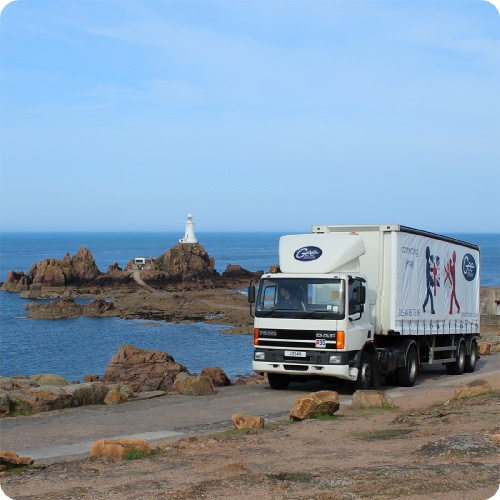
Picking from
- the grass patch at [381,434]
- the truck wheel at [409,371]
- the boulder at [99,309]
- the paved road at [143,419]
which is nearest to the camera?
the grass patch at [381,434]

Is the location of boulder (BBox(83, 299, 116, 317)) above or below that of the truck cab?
below

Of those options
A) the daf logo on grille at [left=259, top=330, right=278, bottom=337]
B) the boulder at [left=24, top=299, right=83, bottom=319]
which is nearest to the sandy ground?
the daf logo on grille at [left=259, top=330, right=278, bottom=337]

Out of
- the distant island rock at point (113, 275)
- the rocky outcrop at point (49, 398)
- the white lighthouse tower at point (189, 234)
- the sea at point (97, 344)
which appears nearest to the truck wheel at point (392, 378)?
the rocky outcrop at point (49, 398)

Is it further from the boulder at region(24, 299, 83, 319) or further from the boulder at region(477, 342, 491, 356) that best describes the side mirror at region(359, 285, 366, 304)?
the boulder at region(24, 299, 83, 319)

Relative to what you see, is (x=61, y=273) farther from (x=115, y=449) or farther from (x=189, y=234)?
(x=115, y=449)

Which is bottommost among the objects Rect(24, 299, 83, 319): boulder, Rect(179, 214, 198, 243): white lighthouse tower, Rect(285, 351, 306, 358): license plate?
Rect(24, 299, 83, 319): boulder

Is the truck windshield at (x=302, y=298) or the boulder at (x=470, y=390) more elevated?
the truck windshield at (x=302, y=298)

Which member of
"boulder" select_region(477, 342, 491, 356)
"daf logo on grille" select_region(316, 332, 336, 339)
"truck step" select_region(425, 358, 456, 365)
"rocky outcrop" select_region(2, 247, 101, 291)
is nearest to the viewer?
"daf logo on grille" select_region(316, 332, 336, 339)

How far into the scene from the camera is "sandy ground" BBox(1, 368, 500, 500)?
8672 millimetres

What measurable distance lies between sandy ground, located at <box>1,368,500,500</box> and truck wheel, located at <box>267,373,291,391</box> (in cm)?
620

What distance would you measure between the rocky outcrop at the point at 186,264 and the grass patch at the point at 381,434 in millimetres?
83924

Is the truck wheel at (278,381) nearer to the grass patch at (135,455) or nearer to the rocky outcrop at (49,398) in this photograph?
the rocky outcrop at (49,398)

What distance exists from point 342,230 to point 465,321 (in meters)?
6.67

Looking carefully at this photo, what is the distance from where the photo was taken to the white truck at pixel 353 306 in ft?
60.1
